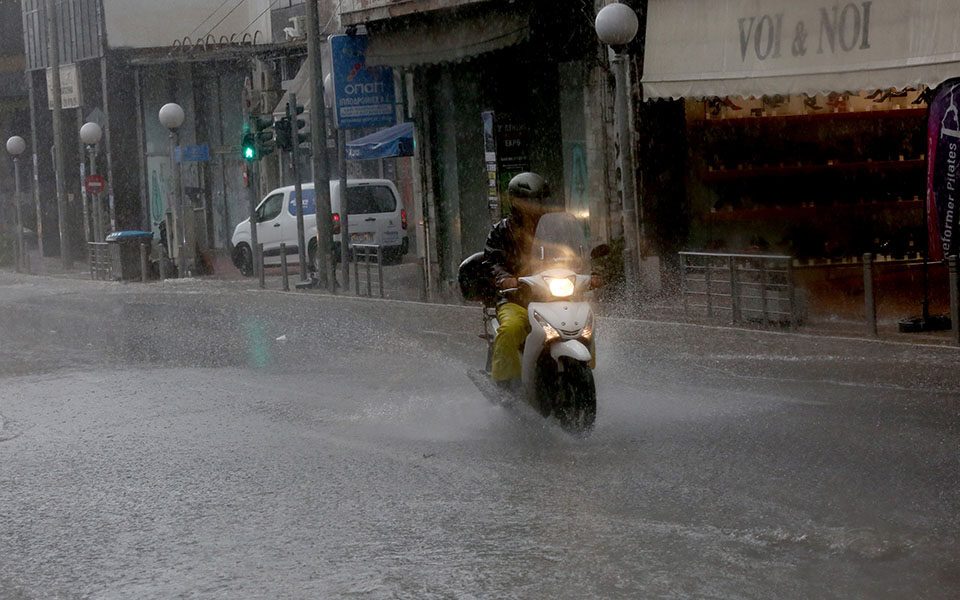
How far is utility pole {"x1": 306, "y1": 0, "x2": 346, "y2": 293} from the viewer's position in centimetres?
2680

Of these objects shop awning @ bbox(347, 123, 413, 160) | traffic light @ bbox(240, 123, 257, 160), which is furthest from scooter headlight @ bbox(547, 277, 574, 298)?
shop awning @ bbox(347, 123, 413, 160)

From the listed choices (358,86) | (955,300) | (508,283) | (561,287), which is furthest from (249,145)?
(561,287)

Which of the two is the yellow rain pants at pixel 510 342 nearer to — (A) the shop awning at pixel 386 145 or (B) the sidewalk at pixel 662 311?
(B) the sidewalk at pixel 662 311

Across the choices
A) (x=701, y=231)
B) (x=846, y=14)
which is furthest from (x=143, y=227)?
(x=846, y=14)

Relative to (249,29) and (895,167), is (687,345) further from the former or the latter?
(249,29)

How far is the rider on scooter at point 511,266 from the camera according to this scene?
9977 mm

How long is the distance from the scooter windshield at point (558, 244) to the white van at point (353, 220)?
21885 millimetres

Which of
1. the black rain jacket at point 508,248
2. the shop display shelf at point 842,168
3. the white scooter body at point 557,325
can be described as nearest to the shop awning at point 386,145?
the shop display shelf at point 842,168

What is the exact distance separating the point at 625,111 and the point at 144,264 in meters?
16.5

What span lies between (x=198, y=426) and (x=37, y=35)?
4651cm

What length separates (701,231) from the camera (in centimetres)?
2111

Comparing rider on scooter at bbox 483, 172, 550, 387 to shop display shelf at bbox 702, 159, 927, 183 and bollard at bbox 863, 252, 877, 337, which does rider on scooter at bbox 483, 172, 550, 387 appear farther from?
shop display shelf at bbox 702, 159, 927, 183

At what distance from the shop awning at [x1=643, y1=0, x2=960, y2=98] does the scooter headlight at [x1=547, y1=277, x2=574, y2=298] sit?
25.4 ft

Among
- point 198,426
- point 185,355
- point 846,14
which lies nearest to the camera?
point 198,426
